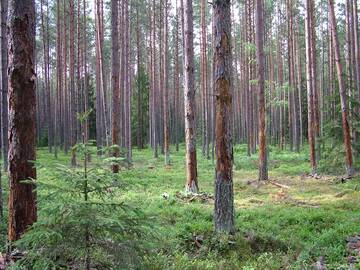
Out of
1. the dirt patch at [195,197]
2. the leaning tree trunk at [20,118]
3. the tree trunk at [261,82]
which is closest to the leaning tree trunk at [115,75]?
the dirt patch at [195,197]

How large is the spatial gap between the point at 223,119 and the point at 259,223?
2.89m

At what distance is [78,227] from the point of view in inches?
153

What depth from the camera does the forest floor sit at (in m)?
6.16

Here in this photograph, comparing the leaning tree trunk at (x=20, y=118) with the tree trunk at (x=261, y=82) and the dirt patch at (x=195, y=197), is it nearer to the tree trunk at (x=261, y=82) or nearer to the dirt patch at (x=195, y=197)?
the dirt patch at (x=195, y=197)

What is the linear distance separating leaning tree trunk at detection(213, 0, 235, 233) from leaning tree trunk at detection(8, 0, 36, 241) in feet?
11.2

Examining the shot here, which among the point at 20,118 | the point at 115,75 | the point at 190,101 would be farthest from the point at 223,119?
the point at 115,75

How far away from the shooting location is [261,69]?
15367 mm

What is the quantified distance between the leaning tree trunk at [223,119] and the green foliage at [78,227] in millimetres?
3388

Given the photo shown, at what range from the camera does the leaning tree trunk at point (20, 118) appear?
5.33 meters

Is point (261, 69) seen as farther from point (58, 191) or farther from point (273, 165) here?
point (58, 191)

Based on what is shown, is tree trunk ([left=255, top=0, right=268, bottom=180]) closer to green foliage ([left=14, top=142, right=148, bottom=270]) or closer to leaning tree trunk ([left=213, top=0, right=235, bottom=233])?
leaning tree trunk ([left=213, top=0, right=235, bottom=233])

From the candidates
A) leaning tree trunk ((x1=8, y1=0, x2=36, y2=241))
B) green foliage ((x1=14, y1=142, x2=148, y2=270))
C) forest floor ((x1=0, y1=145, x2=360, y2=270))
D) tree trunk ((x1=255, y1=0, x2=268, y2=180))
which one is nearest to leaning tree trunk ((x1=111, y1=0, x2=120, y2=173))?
forest floor ((x1=0, y1=145, x2=360, y2=270))

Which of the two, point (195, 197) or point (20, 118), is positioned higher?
point (20, 118)

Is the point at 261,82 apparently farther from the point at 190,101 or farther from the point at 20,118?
the point at 20,118
